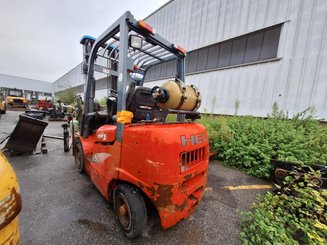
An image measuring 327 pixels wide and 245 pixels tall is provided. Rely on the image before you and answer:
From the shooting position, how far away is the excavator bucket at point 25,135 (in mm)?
3855

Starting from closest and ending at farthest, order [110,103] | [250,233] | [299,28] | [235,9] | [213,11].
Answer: [250,233] → [110,103] → [299,28] → [235,9] → [213,11]

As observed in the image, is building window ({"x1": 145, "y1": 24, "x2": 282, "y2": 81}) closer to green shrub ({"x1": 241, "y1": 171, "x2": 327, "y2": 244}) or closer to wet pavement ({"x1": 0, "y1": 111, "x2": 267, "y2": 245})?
wet pavement ({"x1": 0, "y1": 111, "x2": 267, "y2": 245})

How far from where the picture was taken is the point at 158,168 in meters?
1.42

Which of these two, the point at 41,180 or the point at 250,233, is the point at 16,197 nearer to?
the point at 250,233

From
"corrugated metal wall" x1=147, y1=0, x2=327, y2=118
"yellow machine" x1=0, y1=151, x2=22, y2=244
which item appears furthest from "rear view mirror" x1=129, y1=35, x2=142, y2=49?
"corrugated metal wall" x1=147, y1=0, x2=327, y2=118

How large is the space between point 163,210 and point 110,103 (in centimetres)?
190

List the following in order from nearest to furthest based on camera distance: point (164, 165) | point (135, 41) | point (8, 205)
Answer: point (8, 205) < point (164, 165) < point (135, 41)

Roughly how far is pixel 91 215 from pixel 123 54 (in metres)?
2.24

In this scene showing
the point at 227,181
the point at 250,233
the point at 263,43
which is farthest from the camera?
the point at 263,43

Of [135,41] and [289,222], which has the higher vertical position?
[135,41]

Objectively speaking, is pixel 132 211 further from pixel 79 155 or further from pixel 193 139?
pixel 79 155

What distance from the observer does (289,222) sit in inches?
71.4

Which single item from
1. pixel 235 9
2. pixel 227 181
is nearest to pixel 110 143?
pixel 227 181

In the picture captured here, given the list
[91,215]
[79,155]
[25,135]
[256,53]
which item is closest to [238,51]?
[256,53]
